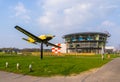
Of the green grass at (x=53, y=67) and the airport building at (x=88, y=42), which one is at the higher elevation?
Result: the airport building at (x=88, y=42)

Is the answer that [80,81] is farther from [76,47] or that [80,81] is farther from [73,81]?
[76,47]

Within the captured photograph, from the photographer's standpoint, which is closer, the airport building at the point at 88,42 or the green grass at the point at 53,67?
the green grass at the point at 53,67

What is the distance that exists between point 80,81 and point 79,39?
114m

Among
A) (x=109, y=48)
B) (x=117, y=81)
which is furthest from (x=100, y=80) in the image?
(x=109, y=48)

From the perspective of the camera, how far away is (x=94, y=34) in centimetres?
12706

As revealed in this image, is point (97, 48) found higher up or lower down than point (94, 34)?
lower down

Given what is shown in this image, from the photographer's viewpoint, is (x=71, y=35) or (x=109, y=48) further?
(x=109, y=48)

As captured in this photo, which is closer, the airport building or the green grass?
the green grass

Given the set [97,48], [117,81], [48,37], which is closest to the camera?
[117,81]

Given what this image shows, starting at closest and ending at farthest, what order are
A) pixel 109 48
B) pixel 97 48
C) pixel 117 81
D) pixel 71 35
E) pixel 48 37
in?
pixel 117 81 → pixel 48 37 → pixel 97 48 → pixel 71 35 → pixel 109 48

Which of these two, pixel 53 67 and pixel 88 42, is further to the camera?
pixel 88 42

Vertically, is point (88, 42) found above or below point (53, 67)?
above

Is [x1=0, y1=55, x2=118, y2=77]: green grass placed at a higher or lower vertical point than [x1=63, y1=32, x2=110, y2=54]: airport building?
lower

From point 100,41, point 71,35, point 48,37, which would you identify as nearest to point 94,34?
point 100,41
